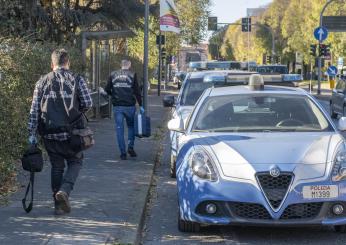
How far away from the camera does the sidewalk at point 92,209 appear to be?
6059 millimetres

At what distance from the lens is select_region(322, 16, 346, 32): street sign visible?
39.7 meters

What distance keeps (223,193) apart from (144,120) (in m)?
5.38

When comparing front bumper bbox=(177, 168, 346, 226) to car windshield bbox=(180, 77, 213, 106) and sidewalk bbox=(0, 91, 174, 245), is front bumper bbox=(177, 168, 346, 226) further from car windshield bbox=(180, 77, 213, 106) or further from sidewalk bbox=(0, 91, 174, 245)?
car windshield bbox=(180, 77, 213, 106)

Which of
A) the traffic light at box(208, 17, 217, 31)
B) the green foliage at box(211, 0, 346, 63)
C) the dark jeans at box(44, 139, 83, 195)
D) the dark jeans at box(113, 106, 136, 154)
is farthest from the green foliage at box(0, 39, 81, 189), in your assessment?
the green foliage at box(211, 0, 346, 63)

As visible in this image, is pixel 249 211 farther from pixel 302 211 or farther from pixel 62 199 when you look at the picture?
pixel 62 199

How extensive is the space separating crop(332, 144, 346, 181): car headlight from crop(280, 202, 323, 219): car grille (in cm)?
30

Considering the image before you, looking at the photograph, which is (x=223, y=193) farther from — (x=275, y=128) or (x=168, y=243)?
(x=275, y=128)

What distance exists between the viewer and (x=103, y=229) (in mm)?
6348

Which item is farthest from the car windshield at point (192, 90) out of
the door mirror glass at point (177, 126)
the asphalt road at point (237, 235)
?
the asphalt road at point (237, 235)

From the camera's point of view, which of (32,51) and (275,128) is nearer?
(275,128)

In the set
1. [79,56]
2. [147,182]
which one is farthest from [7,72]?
[79,56]

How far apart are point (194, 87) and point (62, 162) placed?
197 inches

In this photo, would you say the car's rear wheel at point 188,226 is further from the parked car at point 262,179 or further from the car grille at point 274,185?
the car grille at point 274,185

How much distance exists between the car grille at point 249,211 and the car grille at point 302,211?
176mm
